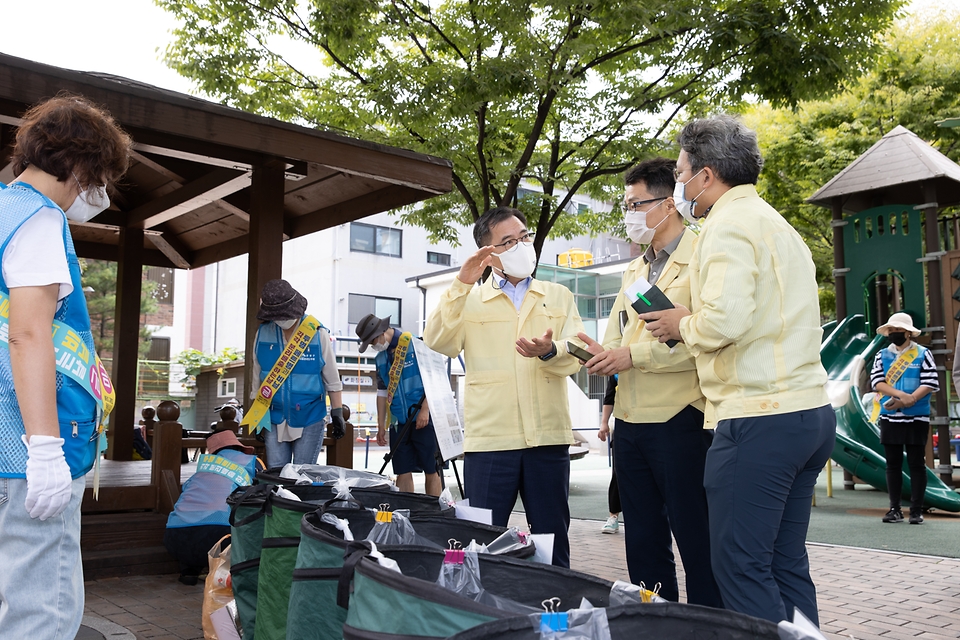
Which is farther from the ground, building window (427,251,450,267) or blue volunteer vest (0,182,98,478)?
building window (427,251,450,267)

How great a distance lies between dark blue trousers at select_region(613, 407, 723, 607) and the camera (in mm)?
3078

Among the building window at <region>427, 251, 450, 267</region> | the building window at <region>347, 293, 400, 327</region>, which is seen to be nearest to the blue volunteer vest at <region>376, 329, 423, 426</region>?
the building window at <region>347, 293, 400, 327</region>

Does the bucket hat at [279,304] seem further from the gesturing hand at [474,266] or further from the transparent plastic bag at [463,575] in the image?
the transparent plastic bag at [463,575]

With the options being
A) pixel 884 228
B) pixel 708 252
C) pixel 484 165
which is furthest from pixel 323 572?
pixel 884 228

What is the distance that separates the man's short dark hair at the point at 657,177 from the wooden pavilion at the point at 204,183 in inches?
118

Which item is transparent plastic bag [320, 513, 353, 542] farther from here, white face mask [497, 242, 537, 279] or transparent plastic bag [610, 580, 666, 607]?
white face mask [497, 242, 537, 279]

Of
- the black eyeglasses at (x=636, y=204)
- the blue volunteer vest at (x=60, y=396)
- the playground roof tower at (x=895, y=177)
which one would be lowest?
the blue volunteer vest at (x=60, y=396)

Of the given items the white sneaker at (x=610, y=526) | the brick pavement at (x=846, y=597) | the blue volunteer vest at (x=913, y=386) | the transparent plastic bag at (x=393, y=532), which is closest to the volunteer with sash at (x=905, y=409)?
the blue volunteer vest at (x=913, y=386)

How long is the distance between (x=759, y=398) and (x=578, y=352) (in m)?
0.98

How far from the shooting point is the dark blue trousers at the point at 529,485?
3.69 meters

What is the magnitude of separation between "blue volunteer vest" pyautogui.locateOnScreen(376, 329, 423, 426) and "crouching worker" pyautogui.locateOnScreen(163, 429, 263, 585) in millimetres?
2615

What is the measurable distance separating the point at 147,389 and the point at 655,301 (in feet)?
99.4

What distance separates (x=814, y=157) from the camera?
1756 centimetres

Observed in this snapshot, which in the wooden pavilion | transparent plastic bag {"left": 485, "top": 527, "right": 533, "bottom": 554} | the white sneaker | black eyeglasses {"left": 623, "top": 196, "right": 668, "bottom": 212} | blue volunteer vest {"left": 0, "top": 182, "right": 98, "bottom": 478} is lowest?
the white sneaker
